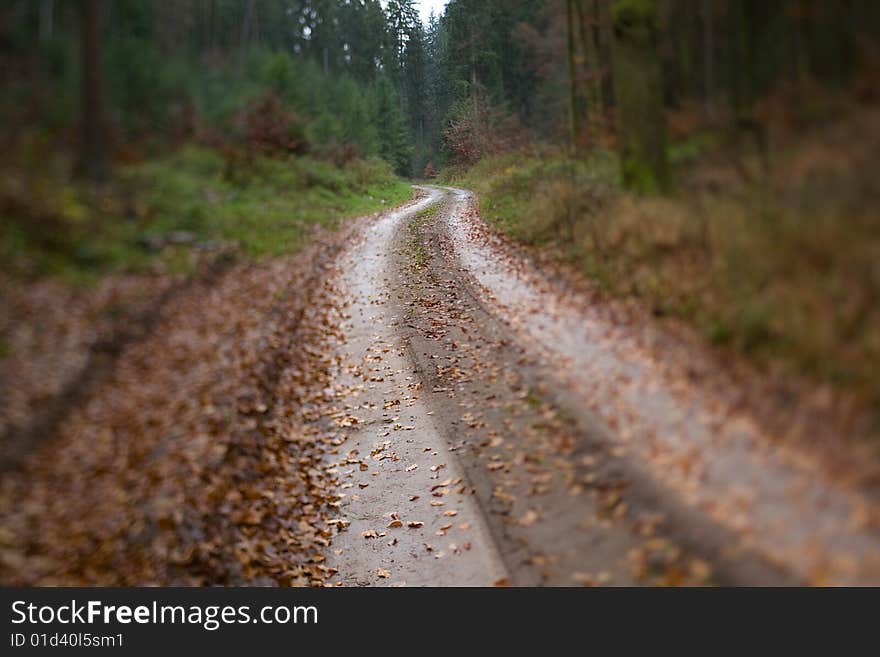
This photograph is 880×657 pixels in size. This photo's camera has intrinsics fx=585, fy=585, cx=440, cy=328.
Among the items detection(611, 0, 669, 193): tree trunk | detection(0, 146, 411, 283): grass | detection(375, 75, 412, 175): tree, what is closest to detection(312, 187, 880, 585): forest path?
detection(611, 0, 669, 193): tree trunk

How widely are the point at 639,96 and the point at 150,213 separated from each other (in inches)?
198

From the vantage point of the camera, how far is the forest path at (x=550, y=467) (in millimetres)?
3625

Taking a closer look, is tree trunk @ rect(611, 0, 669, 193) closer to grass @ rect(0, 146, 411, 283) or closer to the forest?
the forest

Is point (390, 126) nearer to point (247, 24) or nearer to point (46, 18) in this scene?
point (247, 24)

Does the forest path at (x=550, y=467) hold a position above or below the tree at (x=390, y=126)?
below

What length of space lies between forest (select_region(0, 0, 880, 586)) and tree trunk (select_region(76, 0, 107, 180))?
3cm

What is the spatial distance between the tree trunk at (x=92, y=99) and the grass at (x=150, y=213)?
173mm

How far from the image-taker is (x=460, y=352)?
10008mm

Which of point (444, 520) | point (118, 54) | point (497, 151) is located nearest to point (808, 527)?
point (444, 520)

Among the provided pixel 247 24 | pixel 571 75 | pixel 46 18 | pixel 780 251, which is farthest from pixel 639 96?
pixel 46 18

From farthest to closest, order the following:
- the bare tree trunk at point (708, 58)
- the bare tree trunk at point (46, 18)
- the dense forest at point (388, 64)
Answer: the bare tree trunk at point (708, 58) → the bare tree trunk at point (46, 18) → the dense forest at point (388, 64)

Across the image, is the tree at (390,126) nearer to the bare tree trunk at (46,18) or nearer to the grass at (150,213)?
the grass at (150,213)

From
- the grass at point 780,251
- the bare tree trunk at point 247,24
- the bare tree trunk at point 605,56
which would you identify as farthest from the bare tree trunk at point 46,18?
the bare tree trunk at point 605,56

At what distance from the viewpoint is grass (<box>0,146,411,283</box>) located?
4422mm
